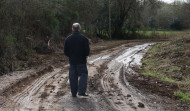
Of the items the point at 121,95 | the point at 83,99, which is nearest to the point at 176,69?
the point at 121,95

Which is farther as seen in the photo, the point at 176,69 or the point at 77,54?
the point at 176,69

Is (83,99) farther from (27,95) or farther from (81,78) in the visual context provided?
(27,95)

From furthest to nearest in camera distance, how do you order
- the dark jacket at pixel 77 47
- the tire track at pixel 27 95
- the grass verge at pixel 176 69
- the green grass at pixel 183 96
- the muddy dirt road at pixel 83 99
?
the grass verge at pixel 176 69 → the green grass at pixel 183 96 → the dark jacket at pixel 77 47 → the tire track at pixel 27 95 → the muddy dirt road at pixel 83 99

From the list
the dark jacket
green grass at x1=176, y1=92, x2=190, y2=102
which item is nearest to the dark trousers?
the dark jacket

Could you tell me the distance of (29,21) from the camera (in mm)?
16703

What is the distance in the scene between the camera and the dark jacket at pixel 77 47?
692 centimetres

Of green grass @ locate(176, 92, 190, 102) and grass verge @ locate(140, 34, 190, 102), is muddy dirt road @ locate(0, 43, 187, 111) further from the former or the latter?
grass verge @ locate(140, 34, 190, 102)

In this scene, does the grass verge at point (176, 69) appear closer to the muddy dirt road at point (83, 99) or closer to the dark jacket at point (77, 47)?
the muddy dirt road at point (83, 99)

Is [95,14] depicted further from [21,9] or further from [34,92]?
[34,92]

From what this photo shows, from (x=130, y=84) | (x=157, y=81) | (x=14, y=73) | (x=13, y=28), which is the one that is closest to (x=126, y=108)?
(x=130, y=84)

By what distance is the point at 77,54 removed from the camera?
6941mm

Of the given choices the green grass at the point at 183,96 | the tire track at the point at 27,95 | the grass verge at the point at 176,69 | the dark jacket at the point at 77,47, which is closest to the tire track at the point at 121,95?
the green grass at the point at 183,96

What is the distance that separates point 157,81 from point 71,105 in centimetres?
467

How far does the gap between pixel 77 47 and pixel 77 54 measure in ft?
0.66
